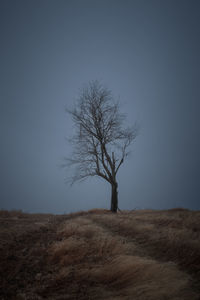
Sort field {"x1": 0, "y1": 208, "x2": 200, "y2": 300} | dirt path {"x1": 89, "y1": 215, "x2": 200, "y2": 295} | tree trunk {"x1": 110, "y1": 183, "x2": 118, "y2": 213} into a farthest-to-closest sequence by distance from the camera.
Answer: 1. tree trunk {"x1": 110, "y1": 183, "x2": 118, "y2": 213}
2. dirt path {"x1": 89, "y1": 215, "x2": 200, "y2": 295}
3. field {"x1": 0, "y1": 208, "x2": 200, "y2": 300}

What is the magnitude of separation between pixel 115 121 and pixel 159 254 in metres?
10.7

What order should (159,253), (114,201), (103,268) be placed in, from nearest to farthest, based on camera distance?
1. (103,268)
2. (159,253)
3. (114,201)

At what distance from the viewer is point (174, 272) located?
1.99 m

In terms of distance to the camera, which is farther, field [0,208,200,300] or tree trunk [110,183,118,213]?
tree trunk [110,183,118,213]

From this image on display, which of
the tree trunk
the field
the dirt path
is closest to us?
the field

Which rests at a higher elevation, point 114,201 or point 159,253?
point 114,201

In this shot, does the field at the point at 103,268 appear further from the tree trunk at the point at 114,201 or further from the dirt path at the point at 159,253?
the tree trunk at the point at 114,201

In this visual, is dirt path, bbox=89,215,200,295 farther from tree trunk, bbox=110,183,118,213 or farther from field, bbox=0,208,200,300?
tree trunk, bbox=110,183,118,213

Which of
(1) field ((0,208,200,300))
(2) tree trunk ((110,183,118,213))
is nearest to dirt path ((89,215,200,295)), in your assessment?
(1) field ((0,208,200,300))

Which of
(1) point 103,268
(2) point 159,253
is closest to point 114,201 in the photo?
(2) point 159,253

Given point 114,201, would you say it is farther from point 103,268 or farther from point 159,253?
point 103,268

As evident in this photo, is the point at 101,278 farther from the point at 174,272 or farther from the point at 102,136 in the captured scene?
the point at 102,136

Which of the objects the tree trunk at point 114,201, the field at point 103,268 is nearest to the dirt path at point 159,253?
the field at point 103,268

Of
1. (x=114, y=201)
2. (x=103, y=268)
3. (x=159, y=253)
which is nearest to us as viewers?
(x=103, y=268)
